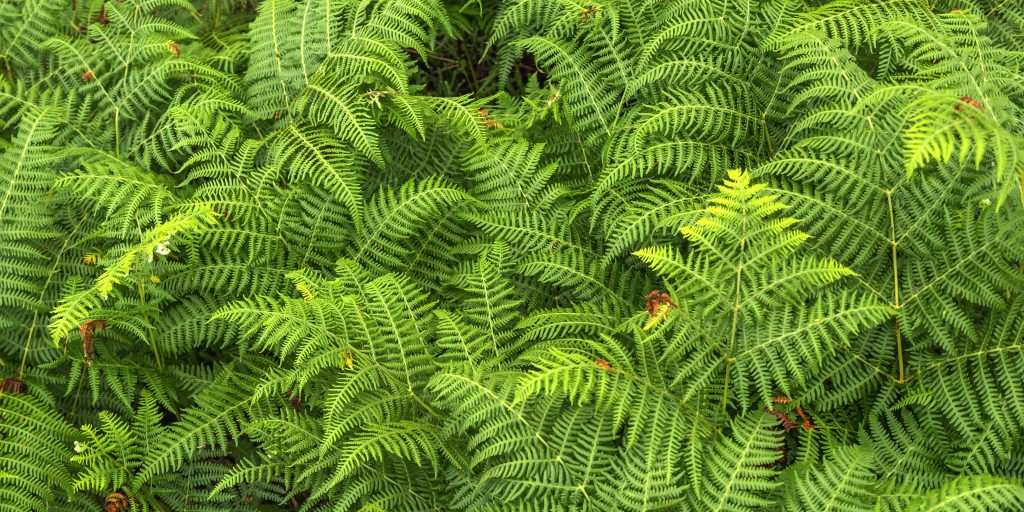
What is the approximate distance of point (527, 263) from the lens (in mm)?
2986

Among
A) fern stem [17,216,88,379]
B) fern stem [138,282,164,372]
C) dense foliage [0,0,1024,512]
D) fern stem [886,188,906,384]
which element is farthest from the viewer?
fern stem [17,216,88,379]

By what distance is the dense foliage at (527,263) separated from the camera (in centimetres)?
248

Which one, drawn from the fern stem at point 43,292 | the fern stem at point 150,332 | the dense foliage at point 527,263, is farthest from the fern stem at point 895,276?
the fern stem at point 43,292

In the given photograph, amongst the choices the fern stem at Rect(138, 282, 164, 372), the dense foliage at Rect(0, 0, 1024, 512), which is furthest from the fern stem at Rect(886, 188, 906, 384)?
the fern stem at Rect(138, 282, 164, 372)

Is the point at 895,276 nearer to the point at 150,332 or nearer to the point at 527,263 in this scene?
the point at 527,263

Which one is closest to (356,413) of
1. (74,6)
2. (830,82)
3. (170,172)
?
(170,172)

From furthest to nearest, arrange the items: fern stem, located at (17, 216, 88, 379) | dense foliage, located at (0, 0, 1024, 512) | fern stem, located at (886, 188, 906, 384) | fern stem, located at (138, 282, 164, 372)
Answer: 1. fern stem, located at (17, 216, 88, 379)
2. fern stem, located at (138, 282, 164, 372)
3. fern stem, located at (886, 188, 906, 384)
4. dense foliage, located at (0, 0, 1024, 512)

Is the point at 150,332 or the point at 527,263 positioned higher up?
the point at 527,263

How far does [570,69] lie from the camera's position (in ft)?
10.9

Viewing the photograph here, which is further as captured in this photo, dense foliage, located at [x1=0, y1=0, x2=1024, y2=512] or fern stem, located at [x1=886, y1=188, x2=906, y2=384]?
fern stem, located at [x1=886, y1=188, x2=906, y2=384]

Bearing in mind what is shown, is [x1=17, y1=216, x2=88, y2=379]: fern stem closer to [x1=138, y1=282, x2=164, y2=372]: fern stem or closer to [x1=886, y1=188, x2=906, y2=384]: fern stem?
[x1=138, y1=282, x2=164, y2=372]: fern stem

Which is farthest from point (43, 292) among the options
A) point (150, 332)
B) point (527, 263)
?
point (527, 263)

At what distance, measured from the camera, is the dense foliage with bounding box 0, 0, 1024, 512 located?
8.13 feet

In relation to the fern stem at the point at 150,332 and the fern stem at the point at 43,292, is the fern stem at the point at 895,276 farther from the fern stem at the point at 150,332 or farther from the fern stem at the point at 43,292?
the fern stem at the point at 43,292
